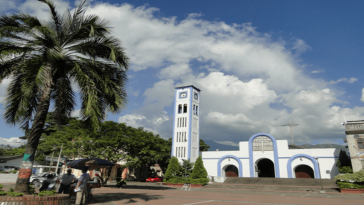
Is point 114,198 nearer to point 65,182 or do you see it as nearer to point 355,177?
point 65,182

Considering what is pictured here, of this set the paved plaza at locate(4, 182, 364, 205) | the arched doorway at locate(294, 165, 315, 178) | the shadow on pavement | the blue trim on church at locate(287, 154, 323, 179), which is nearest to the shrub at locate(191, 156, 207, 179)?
the blue trim on church at locate(287, 154, 323, 179)

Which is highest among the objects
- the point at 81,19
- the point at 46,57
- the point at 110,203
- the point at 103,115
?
the point at 81,19

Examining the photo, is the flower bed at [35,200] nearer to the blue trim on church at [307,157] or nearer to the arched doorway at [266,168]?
the blue trim on church at [307,157]

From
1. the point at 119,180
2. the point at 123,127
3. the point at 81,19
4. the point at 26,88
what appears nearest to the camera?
the point at 26,88

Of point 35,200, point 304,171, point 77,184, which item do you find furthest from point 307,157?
point 35,200

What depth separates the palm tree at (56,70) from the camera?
8164mm

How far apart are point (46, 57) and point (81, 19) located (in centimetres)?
200

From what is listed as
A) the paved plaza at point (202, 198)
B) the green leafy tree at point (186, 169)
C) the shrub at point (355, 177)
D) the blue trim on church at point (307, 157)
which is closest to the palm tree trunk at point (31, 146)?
the paved plaza at point (202, 198)

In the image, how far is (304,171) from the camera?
3497 centimetres

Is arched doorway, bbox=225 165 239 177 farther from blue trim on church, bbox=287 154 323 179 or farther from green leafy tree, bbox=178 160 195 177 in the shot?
green leafy tree, bbox=178 160 195 177

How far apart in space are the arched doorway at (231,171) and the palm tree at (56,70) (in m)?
32.6

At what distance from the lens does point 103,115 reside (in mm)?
9992

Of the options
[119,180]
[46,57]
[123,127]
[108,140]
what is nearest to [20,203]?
[46,57]

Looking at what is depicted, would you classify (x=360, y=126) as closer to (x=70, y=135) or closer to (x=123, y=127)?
(x=123, y=127)
